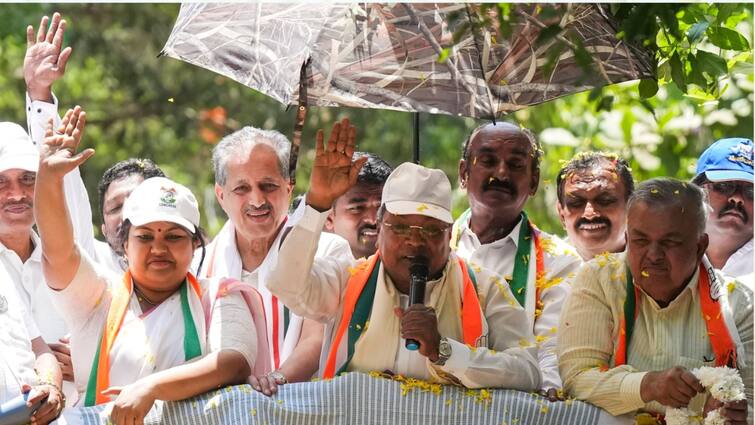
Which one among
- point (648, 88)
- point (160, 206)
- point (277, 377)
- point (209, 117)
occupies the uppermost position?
point (209, 117)

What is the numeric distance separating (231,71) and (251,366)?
142cm

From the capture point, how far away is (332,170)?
6758mm

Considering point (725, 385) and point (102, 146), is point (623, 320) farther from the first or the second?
point (102, 146)

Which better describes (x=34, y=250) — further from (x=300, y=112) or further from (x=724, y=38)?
(x=724, y=38)

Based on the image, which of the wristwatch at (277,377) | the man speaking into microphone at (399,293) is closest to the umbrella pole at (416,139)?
the man speaking into microphone at (399,293)

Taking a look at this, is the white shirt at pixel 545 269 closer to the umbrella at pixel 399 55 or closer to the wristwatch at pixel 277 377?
the umbrella at pixel 399 55

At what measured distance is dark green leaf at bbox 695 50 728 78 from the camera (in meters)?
6.82

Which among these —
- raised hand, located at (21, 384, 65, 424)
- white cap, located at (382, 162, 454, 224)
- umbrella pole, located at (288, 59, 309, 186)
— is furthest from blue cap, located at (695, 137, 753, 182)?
raised hand, located at (21, 384, 65, 424)

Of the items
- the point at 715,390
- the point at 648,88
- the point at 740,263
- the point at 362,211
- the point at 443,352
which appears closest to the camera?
the point at 715,390

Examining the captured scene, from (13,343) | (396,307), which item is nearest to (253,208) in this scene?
(396,307)

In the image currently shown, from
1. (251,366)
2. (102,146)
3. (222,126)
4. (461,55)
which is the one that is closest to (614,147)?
(461,55)

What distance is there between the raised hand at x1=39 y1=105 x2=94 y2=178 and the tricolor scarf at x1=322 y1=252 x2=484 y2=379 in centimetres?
134

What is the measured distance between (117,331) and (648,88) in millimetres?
2651

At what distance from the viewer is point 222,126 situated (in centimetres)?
1769
